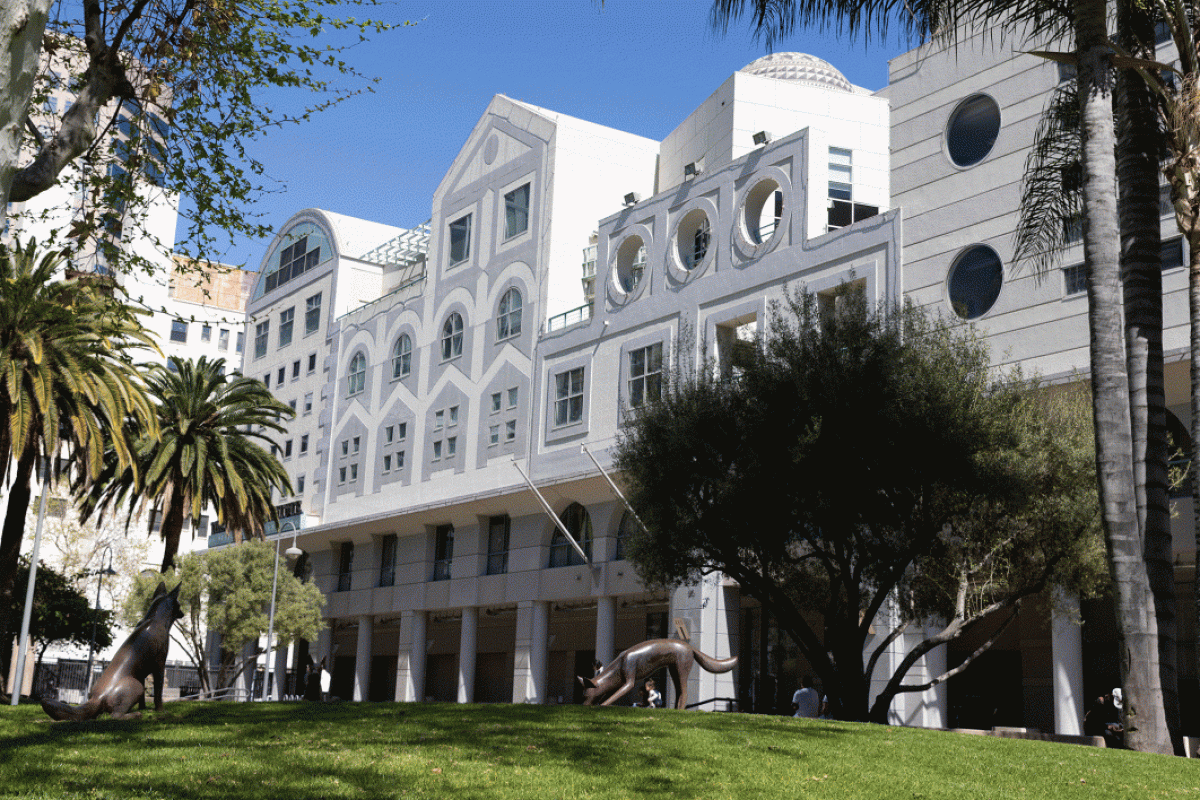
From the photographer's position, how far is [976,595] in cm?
2391

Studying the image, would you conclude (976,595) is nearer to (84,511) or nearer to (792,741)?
(792,741)

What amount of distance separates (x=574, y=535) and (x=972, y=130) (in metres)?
19.9

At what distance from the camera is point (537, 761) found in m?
12.2

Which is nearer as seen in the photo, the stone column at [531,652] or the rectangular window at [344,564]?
the stone column at [531,652]

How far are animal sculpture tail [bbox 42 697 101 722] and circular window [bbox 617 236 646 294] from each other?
2927 centimetres

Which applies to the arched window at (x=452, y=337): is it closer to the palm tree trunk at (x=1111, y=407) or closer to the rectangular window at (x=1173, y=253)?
the rectangular window at (x=1173, y=253)

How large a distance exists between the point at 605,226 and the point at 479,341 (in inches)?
347

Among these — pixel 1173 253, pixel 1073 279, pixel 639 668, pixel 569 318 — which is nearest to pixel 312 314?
pixel 569 318

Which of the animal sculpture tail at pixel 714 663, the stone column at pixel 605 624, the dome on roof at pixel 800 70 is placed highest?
the dome on roof at pixel 800 70

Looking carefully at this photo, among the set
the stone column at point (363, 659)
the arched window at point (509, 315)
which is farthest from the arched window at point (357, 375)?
the arched window at point (509, 315)

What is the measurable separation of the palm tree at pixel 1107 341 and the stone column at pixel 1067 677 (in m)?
11.5

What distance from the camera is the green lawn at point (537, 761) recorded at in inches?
412

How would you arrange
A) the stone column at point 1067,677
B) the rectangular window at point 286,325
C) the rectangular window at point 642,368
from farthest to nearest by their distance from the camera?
the rectangular window at point 286,325
the rectangular window at point 642,368
the stone column at point 1067,677

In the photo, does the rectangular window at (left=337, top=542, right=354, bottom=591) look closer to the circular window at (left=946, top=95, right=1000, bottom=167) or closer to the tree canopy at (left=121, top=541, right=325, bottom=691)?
the tree canopy at (left=121, top=541, right=325, bottom=691)
